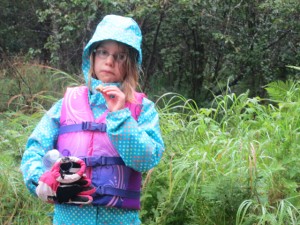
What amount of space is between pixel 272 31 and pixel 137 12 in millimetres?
2230

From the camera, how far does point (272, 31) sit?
31.9 feet

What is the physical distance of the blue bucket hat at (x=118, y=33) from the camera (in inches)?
116

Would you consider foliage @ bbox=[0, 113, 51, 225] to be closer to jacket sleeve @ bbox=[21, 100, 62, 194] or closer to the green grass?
the green grass

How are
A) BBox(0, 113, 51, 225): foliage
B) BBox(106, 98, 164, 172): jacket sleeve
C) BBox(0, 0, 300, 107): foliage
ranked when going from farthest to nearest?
BBox(0, 0, 300, 107): foliage
BBox(0, 113, 51, 225): foliage
BBox(106, 98, 164, 172): jacket sleeve

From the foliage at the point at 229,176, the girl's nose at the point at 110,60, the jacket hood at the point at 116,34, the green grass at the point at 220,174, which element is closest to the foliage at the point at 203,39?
the green grass at the point at 220,174

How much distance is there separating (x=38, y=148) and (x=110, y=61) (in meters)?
0.52

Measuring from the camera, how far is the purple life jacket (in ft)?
9.23

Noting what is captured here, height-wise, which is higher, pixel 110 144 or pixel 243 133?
pixel 110 144

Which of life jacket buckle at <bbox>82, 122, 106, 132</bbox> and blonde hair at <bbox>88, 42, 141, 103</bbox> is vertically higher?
blonde hair at <bbox>88, 42, 141, 103</bbox>

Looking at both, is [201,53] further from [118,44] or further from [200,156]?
[118,44]

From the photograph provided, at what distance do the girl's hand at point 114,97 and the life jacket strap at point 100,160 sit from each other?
0.22 metres

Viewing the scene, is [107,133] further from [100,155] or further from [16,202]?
[16,202]

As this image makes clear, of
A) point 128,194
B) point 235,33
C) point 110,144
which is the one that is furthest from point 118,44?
point 235,33

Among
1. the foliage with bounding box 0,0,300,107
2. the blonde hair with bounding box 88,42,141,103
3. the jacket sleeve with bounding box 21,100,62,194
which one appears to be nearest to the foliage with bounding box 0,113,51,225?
the jacket sleeve with bounding box 21,100,62,194
